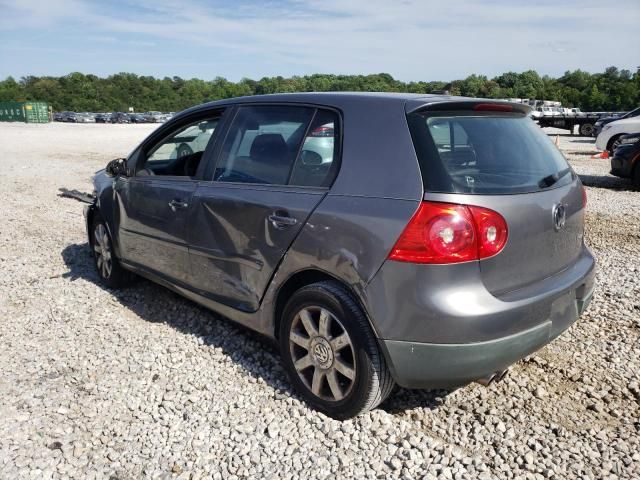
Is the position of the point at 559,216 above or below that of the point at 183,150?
below

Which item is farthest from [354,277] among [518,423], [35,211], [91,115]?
[91,115]

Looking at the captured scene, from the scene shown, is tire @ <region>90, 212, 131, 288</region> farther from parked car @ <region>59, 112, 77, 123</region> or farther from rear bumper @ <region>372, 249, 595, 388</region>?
parked car @ <region>59, 112, 77, 123</region>

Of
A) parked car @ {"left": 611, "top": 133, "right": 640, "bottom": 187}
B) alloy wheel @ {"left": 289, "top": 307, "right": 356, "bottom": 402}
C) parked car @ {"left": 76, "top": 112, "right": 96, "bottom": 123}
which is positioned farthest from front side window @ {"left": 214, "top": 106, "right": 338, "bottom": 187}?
parked car @ {"left": 76, "top": 112, "right": 96, "bottom": 123}

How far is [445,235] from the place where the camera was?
2539 mm

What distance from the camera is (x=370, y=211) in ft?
8.93

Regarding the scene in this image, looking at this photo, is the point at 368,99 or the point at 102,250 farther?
the point at 102,250

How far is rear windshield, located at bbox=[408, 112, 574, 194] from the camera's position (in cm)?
266

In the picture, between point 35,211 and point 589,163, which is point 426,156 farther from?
point 589,163

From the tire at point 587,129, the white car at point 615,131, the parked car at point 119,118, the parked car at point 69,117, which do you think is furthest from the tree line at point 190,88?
the white car at point 615,131

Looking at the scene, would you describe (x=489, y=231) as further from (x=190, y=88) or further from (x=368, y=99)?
(x=190, y=88)

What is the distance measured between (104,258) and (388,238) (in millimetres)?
3593

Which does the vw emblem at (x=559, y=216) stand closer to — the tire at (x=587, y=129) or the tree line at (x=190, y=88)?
the tire at (x=587, y=129)

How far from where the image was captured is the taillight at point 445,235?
8.33 ft

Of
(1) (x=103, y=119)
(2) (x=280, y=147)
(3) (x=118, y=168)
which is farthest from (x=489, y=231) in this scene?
(1) (x=103, y=119)
